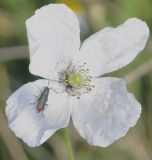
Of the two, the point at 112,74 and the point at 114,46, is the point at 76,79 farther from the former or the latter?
the point at 112,74

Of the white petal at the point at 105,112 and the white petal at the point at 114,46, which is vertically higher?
the white petal at the point at 114,46

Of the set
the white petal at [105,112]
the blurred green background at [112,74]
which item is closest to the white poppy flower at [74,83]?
the white petal at [105,112]

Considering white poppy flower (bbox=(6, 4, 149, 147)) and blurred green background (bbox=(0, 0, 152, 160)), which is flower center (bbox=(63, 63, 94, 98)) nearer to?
white poppy flower (bbox=(6, 4, 149, 147))

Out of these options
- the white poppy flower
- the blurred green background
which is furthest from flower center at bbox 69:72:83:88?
the blurred green background

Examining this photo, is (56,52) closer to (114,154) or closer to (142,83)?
(114,154)

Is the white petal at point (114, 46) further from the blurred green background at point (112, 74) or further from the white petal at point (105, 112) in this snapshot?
the blurred green background at point (112, 74)
